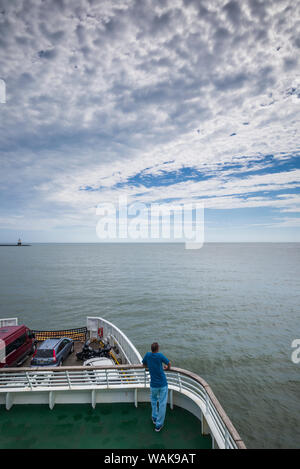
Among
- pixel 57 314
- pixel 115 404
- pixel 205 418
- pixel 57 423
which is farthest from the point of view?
pixel 57 314

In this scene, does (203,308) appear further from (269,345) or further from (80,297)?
(80,297)

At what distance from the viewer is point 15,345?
12070mm

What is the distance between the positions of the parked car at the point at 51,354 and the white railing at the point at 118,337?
276 cm

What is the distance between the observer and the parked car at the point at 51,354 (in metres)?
11.5

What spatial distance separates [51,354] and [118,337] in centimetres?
352

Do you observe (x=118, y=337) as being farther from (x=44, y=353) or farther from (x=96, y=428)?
(x=96, y=428)

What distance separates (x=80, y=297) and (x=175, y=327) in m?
18.9

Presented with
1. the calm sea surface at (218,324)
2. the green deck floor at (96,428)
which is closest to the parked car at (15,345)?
the green deck floor at (96,428)

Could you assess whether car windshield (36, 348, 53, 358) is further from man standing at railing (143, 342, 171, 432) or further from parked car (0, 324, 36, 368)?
man standing at railing (143, 342, 171, 432)

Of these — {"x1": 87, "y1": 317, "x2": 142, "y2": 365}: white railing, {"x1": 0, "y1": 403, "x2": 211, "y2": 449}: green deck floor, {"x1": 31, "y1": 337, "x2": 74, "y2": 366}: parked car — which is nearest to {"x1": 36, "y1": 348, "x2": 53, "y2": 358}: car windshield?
{"x1": 31, "y1": 337, "x2": 74, "y2": 366}: parked car

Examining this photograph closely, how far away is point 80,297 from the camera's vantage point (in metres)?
37.0

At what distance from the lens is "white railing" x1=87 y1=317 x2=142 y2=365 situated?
10.7m

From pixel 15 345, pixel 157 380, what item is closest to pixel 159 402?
pixel 157 380
